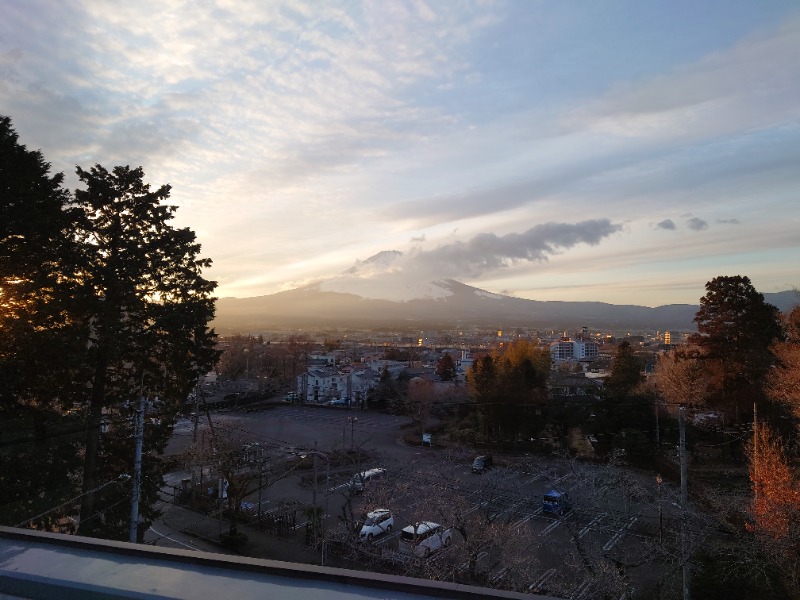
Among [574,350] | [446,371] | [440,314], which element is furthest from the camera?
[440,314]

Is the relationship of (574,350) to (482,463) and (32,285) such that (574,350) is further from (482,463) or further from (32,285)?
(32,285)

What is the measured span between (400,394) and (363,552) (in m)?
12.6

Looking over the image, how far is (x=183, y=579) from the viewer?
3.98ft

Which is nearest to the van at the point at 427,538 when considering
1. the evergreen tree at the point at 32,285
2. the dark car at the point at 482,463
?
the dark car at the point at 482,463

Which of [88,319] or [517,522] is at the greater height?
[88,319]

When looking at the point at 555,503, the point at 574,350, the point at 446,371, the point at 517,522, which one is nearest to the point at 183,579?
the point at 517,522

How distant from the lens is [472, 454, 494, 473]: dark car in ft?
36.1

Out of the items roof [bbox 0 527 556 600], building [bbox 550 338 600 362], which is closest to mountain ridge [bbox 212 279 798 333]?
building [bbox 550 338 600 362]

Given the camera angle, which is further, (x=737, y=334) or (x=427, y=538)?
(x=737, y=334)

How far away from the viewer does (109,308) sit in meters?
5.62

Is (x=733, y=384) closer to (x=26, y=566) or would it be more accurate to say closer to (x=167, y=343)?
(x=167, y=343)

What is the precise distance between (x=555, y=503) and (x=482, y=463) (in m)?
3.40

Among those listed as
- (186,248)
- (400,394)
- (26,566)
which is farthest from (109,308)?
(400,394)

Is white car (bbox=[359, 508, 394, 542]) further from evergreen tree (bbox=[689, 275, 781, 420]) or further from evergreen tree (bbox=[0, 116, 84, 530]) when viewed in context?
evergreen tree (bbox=[689, 275, 781, 420])
